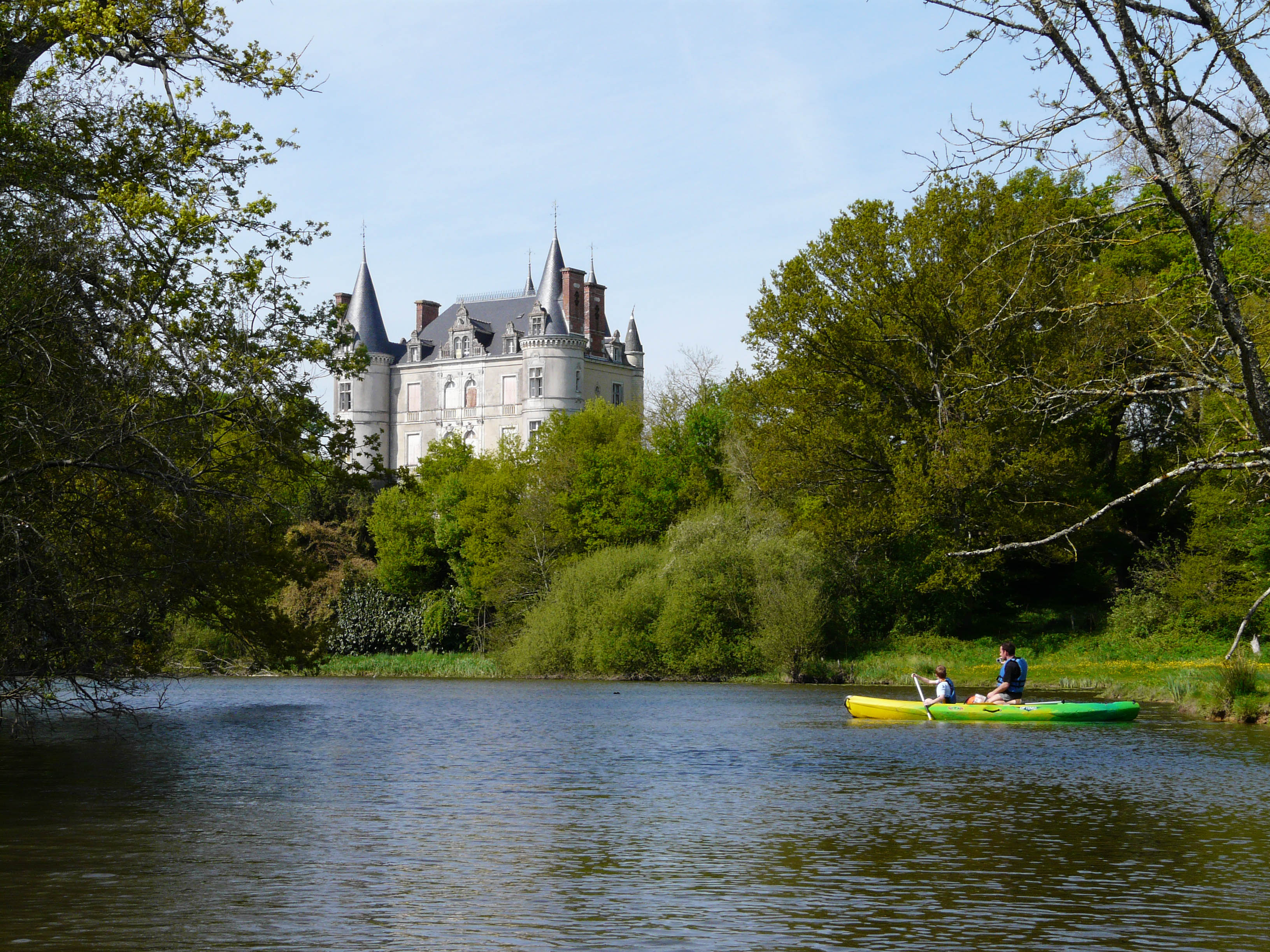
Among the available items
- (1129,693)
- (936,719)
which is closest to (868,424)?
(1129,693)

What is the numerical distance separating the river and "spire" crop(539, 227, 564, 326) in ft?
222

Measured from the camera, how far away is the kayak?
23109mm

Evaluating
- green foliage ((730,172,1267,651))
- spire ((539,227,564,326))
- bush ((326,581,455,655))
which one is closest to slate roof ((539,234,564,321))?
spire ((539,227,564,326))

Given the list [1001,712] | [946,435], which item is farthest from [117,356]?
[946,435]

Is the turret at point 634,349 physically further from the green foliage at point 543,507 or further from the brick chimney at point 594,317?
the green foliage at point 543,507

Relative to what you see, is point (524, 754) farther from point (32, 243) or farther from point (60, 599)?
point (32, 243)

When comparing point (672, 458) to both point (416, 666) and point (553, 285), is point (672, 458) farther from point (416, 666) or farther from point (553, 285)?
point (553, 285)

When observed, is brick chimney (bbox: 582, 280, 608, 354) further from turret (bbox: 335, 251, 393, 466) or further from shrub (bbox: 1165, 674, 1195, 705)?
shrub (bbox: 1165, 674, 1195, 705)

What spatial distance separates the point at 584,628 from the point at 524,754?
2294 centimetres

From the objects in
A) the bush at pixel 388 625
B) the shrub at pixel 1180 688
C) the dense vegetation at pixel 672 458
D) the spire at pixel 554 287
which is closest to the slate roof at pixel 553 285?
the spire at pixel 554 287

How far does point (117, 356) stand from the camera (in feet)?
46.8

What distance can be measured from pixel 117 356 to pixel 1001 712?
624 inches

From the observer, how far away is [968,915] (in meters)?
8.56

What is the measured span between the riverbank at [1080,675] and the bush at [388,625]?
21.5 ft
